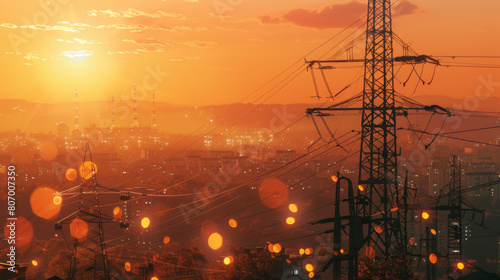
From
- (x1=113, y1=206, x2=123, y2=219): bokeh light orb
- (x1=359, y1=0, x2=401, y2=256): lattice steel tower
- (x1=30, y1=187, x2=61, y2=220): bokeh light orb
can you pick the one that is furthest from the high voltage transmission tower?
(x1=30, y1=187, x2=61, y2=220): bokeh light orb

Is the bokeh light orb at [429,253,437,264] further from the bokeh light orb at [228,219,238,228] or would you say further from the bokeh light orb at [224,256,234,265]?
the bokeh light orb at [228,219,238,228]

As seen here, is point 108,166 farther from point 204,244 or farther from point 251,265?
point 251,265

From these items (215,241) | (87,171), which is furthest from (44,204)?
(87,171)

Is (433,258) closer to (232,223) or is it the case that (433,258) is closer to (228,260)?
(228,260)

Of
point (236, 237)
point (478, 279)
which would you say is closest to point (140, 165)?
point (236, 237)

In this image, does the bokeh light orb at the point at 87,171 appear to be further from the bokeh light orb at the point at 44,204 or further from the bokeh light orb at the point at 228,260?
the bokeh light orb at the point at 44,204
